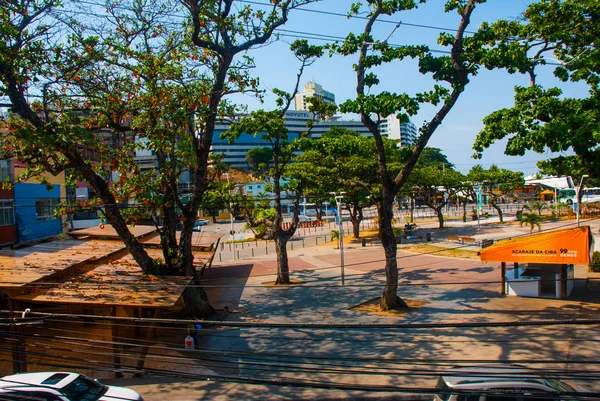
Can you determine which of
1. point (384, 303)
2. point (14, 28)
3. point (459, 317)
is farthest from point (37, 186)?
point (459, 317)

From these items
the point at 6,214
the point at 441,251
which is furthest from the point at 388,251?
the point at 6,214

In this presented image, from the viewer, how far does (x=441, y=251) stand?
28547 mm

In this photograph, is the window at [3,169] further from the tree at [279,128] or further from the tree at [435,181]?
the tree at [435,181]

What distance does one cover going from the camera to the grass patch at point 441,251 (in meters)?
26.5

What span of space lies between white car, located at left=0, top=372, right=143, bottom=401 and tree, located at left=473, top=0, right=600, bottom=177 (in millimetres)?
11122

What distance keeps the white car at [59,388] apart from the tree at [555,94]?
36.5 feet

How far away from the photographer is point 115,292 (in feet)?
36.1

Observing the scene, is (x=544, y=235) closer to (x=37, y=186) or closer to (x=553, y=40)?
(x=553, y=40)

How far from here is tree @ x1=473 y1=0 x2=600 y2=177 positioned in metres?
12.2

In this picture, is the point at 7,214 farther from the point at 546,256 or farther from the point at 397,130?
the point at 397,130

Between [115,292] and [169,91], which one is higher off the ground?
[169,91]

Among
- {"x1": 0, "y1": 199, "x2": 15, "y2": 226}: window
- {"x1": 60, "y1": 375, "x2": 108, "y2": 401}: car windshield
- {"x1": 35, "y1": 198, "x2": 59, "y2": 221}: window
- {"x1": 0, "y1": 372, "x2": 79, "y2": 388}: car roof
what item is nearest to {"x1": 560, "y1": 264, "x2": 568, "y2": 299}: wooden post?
{"x1": 60, "y1": 375, "x2": 108, "y2": 401}: car windshield

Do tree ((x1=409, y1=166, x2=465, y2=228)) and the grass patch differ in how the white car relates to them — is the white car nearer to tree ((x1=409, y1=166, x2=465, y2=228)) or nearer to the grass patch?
the grass patch

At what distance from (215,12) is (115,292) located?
837 cm
